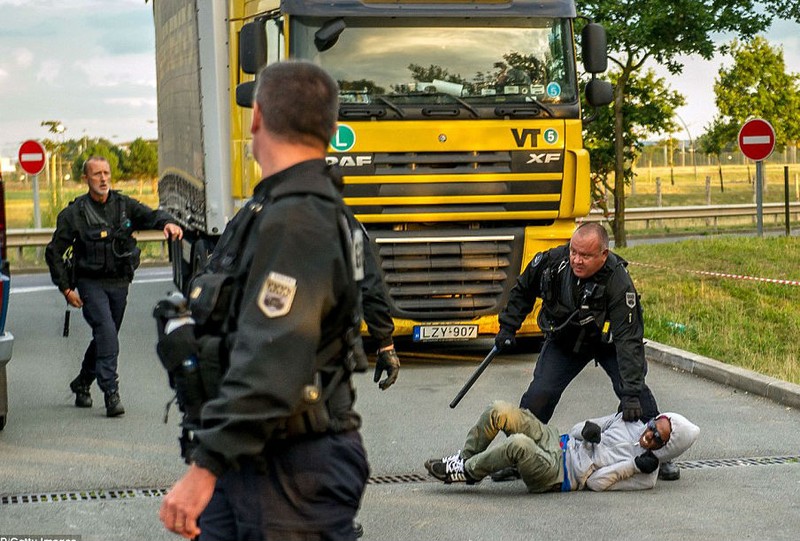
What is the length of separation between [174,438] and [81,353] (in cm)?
463

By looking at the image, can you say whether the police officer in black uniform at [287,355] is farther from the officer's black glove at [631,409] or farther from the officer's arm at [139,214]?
the officer's arm at [139,214]

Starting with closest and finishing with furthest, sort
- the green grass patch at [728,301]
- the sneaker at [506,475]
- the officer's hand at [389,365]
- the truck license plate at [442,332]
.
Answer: the officer's hand at [389,365]
the sneaker at [506,475]
the truck license plate at [442,332]
the green grass patch at [728,301]

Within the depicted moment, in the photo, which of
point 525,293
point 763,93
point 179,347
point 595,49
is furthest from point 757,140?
point 763,93

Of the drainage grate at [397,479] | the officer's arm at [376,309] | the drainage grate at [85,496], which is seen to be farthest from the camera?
the drainage grate at [397,479]

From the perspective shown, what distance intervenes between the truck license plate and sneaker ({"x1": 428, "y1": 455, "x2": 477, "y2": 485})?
4709 mm

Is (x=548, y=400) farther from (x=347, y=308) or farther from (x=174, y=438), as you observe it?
(x=347, y=308)

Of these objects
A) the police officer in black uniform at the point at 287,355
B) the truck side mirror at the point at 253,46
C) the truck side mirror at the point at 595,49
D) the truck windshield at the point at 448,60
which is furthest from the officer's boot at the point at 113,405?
the police officer in black uniform at the point at 287,355

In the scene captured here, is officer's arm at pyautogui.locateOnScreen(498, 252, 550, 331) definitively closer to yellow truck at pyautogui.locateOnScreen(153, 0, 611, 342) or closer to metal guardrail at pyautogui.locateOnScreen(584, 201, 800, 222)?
yellow truck at pyautogui.locateOnScreen(153, 0, 611, 342)

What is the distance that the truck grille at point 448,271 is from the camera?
39.4 ft

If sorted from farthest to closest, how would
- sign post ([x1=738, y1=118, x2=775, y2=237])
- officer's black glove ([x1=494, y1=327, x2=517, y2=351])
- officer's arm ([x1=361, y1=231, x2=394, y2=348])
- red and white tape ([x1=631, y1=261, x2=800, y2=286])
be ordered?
sign post ([x1=738, y1=118, x2=775, y2=237]), red and white tape ([x1=631, y1=261, x2=800, y2=286]), officer's black glove ([x1=494, y1=327, x2=517, y2=351]), officer's arm ([x1=361, y1=231, x2=394, y2=348])

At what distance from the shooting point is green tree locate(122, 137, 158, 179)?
52594mm

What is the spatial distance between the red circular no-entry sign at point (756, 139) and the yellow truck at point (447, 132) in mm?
10136

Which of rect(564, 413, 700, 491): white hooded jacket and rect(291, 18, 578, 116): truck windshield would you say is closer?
rect(564, 413, 700, 491): white hooded jacket

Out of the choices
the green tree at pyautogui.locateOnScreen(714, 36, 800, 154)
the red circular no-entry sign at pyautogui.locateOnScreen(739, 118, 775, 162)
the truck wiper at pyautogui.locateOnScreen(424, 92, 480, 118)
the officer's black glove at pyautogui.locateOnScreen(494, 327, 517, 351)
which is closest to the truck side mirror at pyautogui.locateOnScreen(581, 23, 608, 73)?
the truck wiper at pyautogui.locateOnScreen(424, 92, 480, 118)
